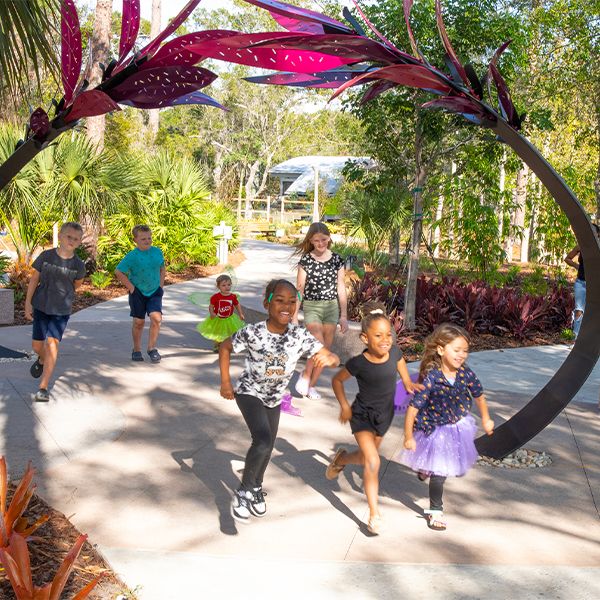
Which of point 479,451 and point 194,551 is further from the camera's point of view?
point 479,451

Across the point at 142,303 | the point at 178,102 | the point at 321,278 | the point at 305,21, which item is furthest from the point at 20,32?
the point at 142,303

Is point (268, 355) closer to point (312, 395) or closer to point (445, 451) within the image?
point (445, 451)

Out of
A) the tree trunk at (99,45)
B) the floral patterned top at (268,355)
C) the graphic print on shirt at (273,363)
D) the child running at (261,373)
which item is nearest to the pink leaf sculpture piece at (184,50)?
the child running at (261,373)

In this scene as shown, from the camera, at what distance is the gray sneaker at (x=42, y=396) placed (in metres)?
7.28

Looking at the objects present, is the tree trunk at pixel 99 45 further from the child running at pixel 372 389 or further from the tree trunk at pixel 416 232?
the child running at pixel 372 389

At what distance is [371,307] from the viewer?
534 centimetres

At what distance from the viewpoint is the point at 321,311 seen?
7824mm

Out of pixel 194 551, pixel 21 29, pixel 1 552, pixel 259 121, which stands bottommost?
pixel 194 551

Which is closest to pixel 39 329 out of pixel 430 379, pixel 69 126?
pixel 69 126

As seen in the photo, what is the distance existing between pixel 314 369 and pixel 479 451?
215cm

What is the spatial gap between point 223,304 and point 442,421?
14.7 ft

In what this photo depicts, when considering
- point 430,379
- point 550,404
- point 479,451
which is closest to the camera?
point 430,379

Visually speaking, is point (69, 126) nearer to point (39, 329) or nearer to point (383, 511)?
point (383, 511)

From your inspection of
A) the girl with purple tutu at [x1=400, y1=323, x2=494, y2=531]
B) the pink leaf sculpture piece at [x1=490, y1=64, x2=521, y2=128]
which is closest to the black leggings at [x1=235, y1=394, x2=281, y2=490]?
the girl with purple tutu at [x1=400, y1=323, x2=494, y2=531]
